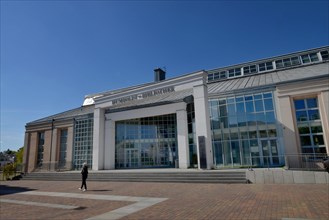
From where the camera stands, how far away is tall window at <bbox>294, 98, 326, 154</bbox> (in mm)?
18875

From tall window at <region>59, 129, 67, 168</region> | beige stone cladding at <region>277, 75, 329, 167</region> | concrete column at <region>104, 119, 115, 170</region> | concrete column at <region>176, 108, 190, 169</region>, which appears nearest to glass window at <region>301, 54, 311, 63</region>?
beige stone cladding at <region>277, 75, 329, 167</region>

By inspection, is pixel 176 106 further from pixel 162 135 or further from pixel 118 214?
pixel 118 214

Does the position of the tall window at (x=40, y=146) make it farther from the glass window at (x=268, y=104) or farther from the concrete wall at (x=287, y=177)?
the glass window at (x=268, y=104)

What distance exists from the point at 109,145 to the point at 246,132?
15.1 meters

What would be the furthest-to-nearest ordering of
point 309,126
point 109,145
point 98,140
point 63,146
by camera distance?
1. point 63,146
2. point 109,145
3. point 98,140
4. point 309,126

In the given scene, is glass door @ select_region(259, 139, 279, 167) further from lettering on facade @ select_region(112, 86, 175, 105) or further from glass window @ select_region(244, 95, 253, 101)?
lettering on facade @ select_region(112, 86, 175, 105)

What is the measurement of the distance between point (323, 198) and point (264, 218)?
4.05 meters

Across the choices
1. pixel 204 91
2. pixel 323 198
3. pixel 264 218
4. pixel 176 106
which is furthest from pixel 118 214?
pixel 176 106

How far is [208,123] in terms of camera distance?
64.5ft

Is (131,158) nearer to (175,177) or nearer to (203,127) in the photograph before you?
(203,127)

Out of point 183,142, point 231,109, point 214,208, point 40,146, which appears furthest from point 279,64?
point 40,146

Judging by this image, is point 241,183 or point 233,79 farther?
point 233,79

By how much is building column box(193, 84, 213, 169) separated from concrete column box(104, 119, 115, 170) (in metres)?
11.4

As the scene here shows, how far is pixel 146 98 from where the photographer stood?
80.6ft
